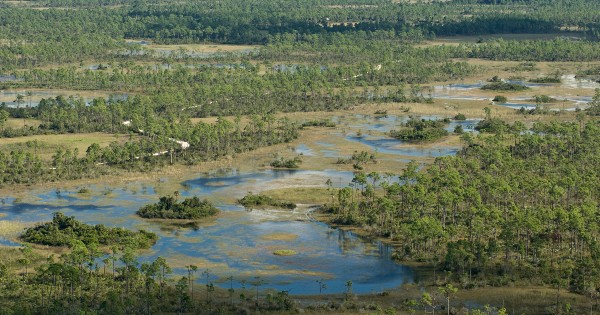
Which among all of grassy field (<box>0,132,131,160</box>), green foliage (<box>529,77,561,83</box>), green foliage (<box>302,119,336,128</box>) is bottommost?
green foliage (<box>529,77,561,83</box>)

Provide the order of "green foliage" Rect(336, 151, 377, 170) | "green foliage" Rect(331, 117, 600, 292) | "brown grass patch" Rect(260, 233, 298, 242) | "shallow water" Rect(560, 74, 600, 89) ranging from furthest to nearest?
1. "shallow water" Rect(560, 74, 600, 89)
2. "green foliage" Rect(336, 151, 377, 170)
3. "brown grass patch" Rect(260, 233, 298, 242)
4. "green foliage" Rect(331, 117, 600, 292)

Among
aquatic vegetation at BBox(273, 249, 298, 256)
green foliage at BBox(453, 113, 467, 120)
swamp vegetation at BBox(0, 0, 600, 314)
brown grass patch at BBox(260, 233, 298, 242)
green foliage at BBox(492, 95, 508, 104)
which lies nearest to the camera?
swamp vegetation at BBox(0, 0, 600, 314)

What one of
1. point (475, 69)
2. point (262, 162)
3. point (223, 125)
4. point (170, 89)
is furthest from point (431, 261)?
point (475, 69)

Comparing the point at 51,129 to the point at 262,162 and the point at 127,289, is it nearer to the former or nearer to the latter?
the point at 262,162

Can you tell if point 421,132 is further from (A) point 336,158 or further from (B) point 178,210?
(B) point 178,210

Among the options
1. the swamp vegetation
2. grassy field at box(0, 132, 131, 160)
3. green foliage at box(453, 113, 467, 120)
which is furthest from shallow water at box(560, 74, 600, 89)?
grassy field at box(0, 132, 131, 160)

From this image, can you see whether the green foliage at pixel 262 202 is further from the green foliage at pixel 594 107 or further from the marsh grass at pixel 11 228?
the green foliage at pixel 594 107

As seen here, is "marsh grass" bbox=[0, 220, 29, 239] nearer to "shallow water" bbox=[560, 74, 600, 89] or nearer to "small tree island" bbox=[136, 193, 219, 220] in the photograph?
"small tree island" bbox=[136, 193, 219, 220]

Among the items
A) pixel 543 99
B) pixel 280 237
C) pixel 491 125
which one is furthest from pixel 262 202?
pixel 543 99
